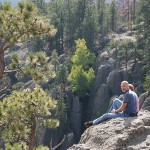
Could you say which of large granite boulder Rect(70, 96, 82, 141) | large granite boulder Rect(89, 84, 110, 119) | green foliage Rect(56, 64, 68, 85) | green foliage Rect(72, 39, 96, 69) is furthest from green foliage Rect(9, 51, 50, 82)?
green foliage Rect(72, 39, 96, 69)

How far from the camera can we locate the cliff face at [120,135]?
918 cm

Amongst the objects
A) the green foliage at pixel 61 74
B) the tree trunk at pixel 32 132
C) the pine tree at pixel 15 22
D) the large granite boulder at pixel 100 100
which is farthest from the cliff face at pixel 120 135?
the green foliage at pixel 61 74

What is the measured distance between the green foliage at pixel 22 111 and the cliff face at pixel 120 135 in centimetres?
174

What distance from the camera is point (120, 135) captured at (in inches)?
372

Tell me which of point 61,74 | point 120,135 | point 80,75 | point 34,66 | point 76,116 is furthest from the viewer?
point 61,74

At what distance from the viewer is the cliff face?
30.1 feet

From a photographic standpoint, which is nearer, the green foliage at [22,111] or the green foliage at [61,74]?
the green foliage at [22,111]

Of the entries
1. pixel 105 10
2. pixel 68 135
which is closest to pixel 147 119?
pixel 68 135

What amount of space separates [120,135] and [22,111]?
3.27 metres

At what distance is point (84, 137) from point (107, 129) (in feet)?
3.52

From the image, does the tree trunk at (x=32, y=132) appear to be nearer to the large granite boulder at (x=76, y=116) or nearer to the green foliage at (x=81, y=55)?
the large granite boulder at (x=76, y=116)

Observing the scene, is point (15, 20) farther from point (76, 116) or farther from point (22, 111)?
point (76, 116)

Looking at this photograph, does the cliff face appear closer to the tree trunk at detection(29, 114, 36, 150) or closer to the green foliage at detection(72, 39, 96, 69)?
the tree trunk at detection(29, 114, 36, 150)

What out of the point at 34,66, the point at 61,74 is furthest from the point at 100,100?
the point at 34,66
